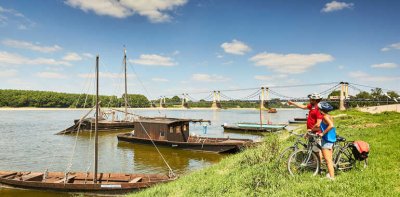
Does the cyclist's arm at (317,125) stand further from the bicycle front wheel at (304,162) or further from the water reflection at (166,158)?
the water reflection at (166,158)

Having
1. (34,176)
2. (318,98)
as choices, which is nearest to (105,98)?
(34,176)

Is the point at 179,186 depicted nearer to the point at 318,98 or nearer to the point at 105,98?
the point at 318,98

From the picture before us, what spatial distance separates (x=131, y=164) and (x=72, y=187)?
30.5 feet

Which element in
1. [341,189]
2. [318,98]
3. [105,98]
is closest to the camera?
[341,189]

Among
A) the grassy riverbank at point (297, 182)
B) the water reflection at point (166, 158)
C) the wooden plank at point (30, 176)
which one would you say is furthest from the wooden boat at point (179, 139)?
the grassy riverbank at point (297, 182)

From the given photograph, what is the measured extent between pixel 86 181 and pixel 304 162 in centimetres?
1316

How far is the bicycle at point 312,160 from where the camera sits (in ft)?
28.6

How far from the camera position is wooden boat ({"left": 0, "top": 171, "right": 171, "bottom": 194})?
15.7m

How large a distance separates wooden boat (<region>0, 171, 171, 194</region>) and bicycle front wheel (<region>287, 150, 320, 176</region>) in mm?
8729

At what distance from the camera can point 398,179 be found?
8.10m

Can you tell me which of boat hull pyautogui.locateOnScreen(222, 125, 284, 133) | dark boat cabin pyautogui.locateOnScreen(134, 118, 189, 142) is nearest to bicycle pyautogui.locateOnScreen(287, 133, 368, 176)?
dark boat cabin pyautogui.locateOnScreen(134, 118, 189, 142)

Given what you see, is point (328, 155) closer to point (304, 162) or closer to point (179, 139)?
point (304, 162)

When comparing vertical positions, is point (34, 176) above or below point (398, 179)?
below

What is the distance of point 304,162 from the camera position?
8.97 meters
